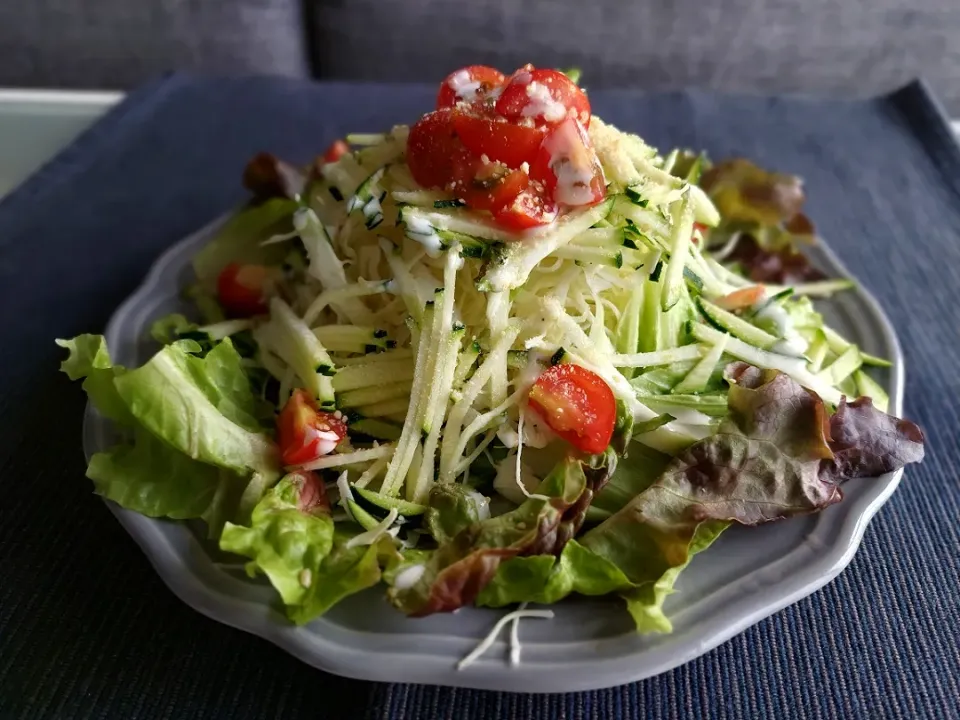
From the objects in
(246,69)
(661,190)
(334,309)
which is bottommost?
(246,69)

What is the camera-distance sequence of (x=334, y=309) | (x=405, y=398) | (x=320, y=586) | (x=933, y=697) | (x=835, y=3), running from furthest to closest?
(x=835, y=3)
(x=334, y=309)
(x=405, y=398)
(x=933, y=697)
(x=320, y=586)

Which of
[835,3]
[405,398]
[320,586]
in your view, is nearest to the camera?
[320,586]

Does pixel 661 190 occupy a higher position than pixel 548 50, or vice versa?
pixel 661 190

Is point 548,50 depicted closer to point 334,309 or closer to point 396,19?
point 396,19

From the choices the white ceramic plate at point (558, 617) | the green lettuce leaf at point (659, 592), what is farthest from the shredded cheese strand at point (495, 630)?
the green lettuce leaf at point (659, 592)

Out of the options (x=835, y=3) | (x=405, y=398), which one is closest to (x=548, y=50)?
(x=835, y=3)

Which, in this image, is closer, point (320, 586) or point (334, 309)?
point (320, 586)

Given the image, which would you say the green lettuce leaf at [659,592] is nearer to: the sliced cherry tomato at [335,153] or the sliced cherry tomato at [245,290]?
the sliced cherry tomato at [245,290]
